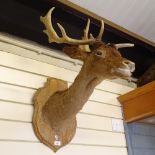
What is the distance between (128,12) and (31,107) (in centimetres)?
121

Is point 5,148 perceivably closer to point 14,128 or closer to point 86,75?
point 14,128

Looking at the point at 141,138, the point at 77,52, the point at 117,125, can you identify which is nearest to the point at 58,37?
the point at 77,52

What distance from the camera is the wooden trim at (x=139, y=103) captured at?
231cm

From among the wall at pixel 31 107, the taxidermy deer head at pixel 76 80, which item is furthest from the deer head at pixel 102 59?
the wall at pixel 31 107

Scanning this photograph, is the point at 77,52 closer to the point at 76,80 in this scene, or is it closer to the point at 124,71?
the point at 76,80

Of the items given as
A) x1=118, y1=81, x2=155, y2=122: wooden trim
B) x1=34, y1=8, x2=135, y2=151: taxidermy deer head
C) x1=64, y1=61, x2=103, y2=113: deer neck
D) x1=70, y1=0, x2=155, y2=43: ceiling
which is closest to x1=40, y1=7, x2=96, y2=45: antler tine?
x1=34, y1=8, x2=135, y2=151: taxidermy deer head

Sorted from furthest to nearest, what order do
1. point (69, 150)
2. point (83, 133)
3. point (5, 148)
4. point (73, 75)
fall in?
point (73, 75) < point (83, 133) < point (69, 150) < point (5, 148)

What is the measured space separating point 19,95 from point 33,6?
0.65 metres

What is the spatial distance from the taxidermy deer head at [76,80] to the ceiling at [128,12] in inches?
19.9

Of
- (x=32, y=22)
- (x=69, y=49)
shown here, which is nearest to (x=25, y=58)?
(x=32, y=22)

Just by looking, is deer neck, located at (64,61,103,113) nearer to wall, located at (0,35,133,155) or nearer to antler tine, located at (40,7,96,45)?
antler tine, located at (40,7,96,45)

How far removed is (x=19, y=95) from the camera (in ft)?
6.36

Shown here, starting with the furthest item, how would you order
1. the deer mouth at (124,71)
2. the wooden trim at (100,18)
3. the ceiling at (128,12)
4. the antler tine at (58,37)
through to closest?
the ceiling at (128,12) → the wooden trim at (100,18) → the antler tine at (58,37) → the deer mouth at (124,71)

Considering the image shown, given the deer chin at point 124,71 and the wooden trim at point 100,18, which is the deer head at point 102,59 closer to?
the deer chin at point 124,71
